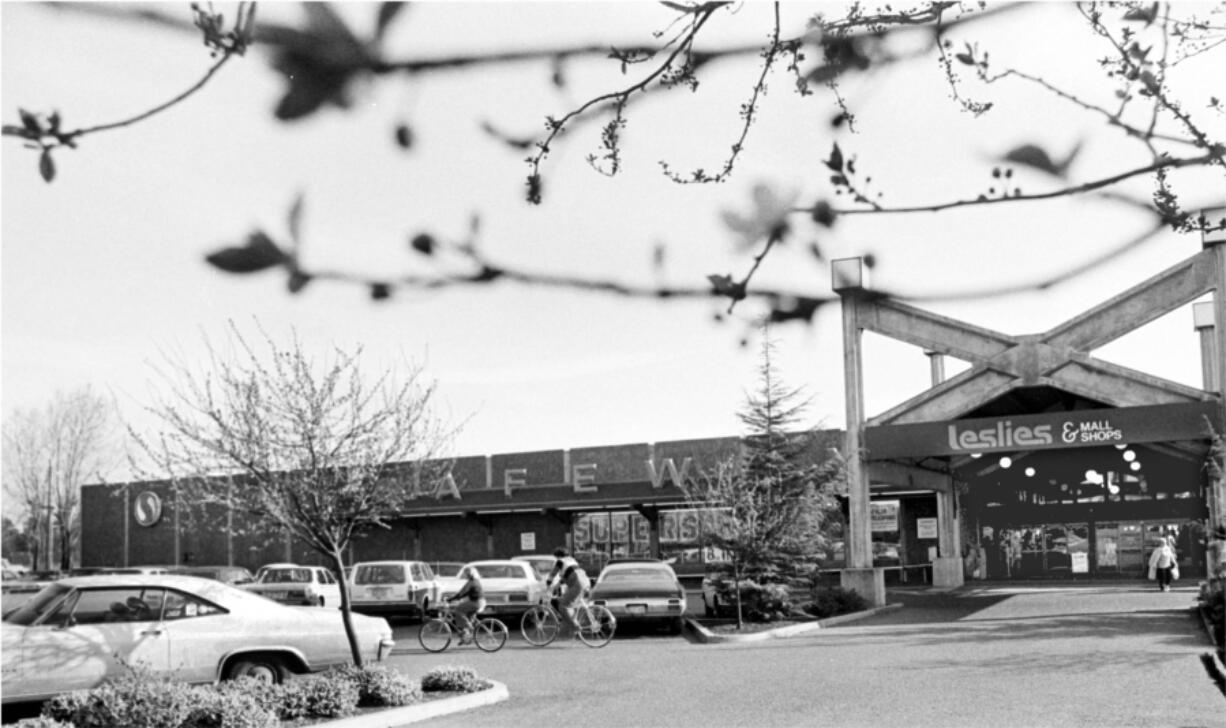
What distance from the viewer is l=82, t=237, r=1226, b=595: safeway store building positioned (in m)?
24.9

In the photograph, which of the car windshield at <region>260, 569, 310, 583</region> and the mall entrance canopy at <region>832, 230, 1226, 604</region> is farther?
the car windshield at <region>260, 569, 310, 583</region>

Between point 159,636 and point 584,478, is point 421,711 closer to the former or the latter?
point 159,636

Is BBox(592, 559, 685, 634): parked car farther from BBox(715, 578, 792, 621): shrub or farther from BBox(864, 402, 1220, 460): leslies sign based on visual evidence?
BBox(864, 402, 1220, 460): leslies sign

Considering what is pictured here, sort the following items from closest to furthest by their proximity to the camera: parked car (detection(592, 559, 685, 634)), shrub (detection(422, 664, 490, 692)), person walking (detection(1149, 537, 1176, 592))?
shrub (detection(422, 664, 490, 692)) < parked car (detection(592, 559, 685, 634)) < person walking (detection(1149, 537, 1176, 592))

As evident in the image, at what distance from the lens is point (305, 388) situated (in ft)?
41.8

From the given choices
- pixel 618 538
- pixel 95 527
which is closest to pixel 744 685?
pixel 618 538

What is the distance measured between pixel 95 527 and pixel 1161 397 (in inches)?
1628

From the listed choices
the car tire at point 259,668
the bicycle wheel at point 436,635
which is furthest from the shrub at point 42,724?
the bicycle wheel at point 436,635

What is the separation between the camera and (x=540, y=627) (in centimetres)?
1988

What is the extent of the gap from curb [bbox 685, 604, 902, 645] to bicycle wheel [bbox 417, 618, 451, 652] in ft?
13.8

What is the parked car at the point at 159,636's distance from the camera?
11406 mm

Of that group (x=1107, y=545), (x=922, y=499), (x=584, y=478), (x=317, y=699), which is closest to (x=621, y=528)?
(x=584, y=478)

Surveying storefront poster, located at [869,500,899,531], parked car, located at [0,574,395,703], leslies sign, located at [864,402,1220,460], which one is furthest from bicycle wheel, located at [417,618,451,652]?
storefront poster, located at [869,500,899,531]

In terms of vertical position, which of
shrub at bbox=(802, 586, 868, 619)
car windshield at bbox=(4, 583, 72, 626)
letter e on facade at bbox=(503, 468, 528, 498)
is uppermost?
letter e on facade at bbox=(503, 468, 528, 498)
